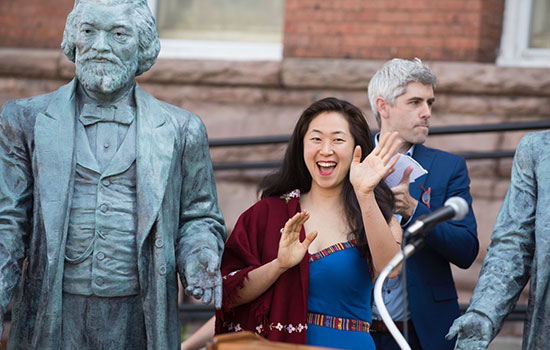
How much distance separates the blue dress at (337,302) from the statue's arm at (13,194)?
125 cm

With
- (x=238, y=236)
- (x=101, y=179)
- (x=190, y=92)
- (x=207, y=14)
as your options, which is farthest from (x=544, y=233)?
(x=207, y=14)

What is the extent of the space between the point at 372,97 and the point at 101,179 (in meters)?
1.85

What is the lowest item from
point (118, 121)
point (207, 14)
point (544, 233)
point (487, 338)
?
point (487, 338)

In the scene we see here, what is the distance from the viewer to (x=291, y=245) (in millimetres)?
4301

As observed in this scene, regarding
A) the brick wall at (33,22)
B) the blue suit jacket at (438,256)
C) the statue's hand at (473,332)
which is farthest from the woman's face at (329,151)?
the brick wall at (33,22)

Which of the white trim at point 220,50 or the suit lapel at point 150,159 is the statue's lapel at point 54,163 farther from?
the white trim at point 220,50

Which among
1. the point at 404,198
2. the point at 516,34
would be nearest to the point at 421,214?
the point at 404,198

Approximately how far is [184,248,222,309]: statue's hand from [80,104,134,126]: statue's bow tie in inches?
25.6

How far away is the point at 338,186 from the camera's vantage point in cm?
470

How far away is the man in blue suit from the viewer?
489 cm

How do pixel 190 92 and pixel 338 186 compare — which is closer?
pixel 338 186

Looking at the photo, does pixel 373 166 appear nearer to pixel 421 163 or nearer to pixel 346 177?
pixel 346 177

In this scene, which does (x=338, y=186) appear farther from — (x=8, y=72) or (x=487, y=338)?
(x=8, y=72)

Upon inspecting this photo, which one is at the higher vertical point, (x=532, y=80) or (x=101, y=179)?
(x=532, y=80)
